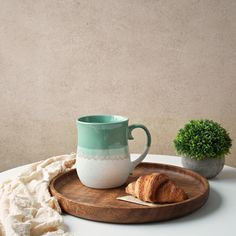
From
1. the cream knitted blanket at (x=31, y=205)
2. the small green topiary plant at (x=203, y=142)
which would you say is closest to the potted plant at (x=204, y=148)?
the small green topiary plant at (x=203, y=142)

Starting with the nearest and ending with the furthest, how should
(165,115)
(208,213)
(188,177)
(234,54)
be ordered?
(208,213) < (188,177) < (234,54) < (165,115)

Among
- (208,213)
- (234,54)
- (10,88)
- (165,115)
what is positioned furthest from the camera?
(10,88)

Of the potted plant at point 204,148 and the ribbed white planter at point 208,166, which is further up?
the potted plant at point 204,148

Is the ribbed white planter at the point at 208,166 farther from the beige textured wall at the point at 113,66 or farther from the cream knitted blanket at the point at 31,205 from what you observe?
the beige textured wall at the point at 113,66

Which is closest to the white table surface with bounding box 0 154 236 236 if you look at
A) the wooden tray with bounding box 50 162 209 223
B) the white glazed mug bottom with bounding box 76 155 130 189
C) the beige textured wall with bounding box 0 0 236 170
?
the wooden tray with bounding box 50 162 209 223

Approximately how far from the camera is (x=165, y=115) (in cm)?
170

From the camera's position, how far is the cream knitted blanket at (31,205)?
A: 75cm

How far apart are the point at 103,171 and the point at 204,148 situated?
0.31 meters

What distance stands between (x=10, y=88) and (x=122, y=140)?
105 cm

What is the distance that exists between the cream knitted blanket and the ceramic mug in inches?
4.5

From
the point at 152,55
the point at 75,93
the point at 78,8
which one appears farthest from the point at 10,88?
the point at 152,55

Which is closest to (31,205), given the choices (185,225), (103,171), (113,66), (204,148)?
(103,171)

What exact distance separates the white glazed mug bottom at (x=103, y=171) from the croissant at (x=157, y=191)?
0.24ft

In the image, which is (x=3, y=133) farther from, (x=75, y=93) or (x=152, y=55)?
(x=152, y=55)
